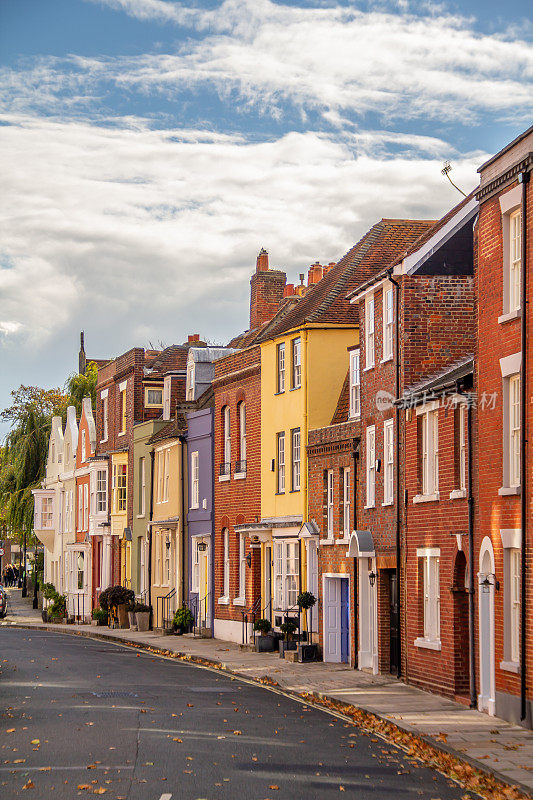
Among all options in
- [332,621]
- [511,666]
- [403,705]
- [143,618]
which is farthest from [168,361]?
[511,666]

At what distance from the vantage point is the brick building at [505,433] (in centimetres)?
1983

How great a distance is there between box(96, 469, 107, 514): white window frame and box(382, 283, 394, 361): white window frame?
33118 millimetres

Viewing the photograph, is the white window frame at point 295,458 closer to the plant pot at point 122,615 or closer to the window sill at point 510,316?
the window sill at point 510,316

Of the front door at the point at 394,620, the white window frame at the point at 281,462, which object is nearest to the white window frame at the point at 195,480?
the white window frame at the point at 281,462

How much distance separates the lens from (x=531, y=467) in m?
19.8

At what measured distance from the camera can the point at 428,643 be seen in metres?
25.0

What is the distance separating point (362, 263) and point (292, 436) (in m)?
5.53

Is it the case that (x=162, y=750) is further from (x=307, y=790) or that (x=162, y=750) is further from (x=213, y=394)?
(x=213, y=394)

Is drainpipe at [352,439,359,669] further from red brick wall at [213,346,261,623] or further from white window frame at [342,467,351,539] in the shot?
red brick wall at [213,346,261,623]

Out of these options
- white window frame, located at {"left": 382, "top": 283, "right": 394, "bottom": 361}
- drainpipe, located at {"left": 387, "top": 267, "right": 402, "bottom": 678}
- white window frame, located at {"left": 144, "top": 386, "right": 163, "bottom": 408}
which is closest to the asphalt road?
drainpipe, located at {"left": 387, "top": 267, "right": 402, "bottom": 678}

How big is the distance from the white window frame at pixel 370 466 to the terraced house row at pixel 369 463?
0.07 m

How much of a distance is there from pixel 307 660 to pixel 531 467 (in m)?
14.9

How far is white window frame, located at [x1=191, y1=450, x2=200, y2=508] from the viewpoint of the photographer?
46344mm

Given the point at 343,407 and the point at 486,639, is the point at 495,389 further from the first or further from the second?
the point at 343,407
